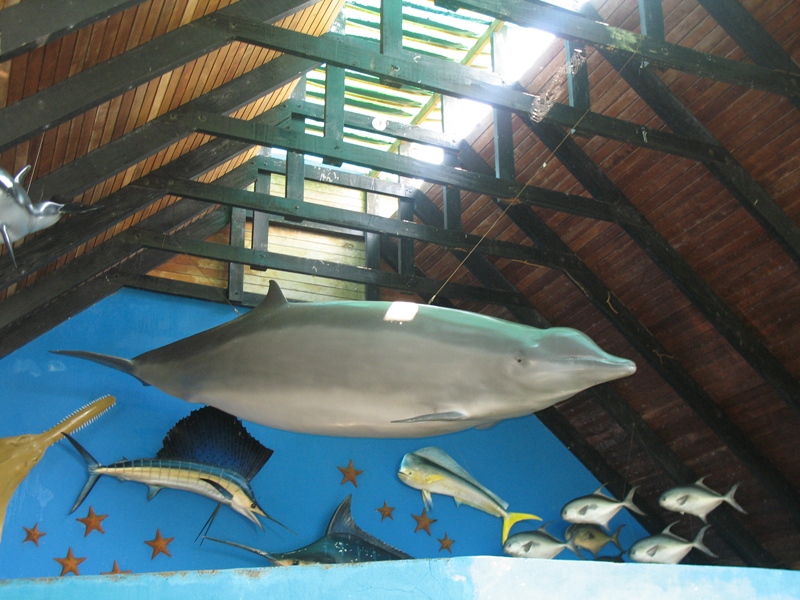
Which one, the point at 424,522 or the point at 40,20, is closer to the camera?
the point at 40,20

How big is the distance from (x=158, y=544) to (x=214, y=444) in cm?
70

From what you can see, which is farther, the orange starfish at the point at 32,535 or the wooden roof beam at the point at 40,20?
the orange starfish at the point at 32,535

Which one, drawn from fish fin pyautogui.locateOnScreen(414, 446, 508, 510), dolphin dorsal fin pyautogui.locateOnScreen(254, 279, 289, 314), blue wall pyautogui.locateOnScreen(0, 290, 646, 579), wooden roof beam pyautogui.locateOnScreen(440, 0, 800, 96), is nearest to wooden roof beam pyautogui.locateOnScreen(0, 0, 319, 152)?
wooden roof beam pyautogui.locateOnScreen(440, 0, 800, 96)

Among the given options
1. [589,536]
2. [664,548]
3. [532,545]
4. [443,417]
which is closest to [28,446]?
[443,417]

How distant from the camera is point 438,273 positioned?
21.1 feet

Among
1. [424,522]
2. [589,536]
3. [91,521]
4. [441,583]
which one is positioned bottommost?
[91,521]

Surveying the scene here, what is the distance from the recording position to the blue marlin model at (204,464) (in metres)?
4.79

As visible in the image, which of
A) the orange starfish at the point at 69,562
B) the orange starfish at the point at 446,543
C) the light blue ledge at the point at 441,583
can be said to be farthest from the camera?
the orange starfish at the point at 446,543

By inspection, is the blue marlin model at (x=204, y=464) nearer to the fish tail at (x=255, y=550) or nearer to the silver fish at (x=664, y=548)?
the fish tail at (x=255, y=550)

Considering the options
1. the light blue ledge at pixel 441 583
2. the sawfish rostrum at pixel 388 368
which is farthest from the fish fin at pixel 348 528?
the light blue ledge at pixel 441 583

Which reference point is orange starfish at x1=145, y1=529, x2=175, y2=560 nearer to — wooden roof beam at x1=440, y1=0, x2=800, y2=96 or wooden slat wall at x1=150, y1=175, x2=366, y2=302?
wooden slat wall at x1=150, y1=175, x2=366, y2=302

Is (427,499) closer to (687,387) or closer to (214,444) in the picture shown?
(214,444)

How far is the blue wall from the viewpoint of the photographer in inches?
186

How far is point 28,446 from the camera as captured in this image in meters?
4.44
